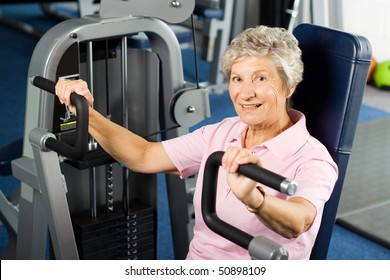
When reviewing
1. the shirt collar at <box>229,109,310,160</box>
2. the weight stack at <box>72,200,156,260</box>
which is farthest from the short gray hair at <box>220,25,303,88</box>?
the weight stack at <box>72,200,156,260</box>

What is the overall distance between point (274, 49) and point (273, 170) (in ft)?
1.10

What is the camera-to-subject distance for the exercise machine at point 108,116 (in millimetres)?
2232

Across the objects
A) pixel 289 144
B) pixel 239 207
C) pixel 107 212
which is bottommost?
pixel 107 212

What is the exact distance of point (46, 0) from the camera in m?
6.97

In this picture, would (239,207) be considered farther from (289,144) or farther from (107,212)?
(107,212)

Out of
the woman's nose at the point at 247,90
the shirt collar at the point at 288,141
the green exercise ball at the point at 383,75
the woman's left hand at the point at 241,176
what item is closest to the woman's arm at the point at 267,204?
the woman's left hand at the point at 241,176

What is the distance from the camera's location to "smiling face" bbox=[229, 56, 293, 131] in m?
2.02

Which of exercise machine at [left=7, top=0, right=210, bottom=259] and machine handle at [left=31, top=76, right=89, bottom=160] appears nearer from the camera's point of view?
machine handle at [left=31, top=76, right=89, bottom=160]

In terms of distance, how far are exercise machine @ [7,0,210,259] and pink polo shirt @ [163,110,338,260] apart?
1.19 feet

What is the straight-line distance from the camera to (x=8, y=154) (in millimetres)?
3035

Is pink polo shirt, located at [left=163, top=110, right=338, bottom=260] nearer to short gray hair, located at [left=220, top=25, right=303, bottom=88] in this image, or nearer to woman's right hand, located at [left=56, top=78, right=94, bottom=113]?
short gray hair, located at [left=220, top=25, right=303, bottom=88]
